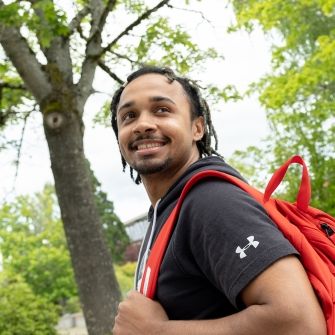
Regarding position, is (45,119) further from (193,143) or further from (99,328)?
(193,143)

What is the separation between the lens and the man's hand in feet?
5.09

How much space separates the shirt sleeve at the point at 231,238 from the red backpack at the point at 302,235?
0.18 ft

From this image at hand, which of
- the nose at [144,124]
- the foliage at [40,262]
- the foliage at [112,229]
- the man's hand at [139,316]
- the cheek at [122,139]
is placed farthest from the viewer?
the foliage at [112,229]

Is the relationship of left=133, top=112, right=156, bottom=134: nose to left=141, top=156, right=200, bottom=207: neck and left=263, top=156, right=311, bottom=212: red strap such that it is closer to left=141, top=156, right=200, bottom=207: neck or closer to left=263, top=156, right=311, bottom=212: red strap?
left=141, top=156, right=200, bottom=207: neck

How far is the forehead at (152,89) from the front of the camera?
204 centimetres

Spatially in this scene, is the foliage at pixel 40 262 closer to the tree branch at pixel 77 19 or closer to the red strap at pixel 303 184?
the tree branch at pixel 77 19

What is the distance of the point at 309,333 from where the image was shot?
129cm

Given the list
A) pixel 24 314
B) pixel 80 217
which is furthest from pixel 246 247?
pixel 24 314

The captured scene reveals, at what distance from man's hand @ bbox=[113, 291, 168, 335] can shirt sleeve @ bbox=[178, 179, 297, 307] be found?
22cm

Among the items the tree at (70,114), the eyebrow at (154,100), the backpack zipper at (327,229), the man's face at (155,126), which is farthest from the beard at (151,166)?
the tree at (70,114)

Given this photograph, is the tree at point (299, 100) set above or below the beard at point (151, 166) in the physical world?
above

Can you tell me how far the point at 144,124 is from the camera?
200 cm

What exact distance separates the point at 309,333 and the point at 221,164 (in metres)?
0.61

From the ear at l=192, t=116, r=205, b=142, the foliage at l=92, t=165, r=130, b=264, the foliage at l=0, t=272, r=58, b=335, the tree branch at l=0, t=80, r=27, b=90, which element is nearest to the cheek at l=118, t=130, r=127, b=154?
the ear at l=192, t=116, r=205, b=142
